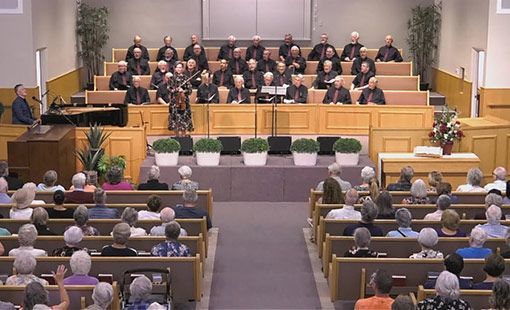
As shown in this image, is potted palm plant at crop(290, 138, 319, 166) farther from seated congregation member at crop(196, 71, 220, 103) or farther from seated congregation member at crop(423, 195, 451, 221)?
seated congregation member at crop(423, 195, 451, 221)

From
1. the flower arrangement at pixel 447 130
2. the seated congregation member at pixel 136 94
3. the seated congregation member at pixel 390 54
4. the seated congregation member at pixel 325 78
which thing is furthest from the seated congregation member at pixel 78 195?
the seated congregation member at pixel 390 54

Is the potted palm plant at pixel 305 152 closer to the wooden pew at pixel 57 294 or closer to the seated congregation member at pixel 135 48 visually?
the seated congregation member at pixel 135 48

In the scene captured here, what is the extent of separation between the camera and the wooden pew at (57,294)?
22.2ft

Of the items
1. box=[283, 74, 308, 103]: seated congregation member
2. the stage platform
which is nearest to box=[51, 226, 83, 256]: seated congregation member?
the stage platform

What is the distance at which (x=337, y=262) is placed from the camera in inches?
305

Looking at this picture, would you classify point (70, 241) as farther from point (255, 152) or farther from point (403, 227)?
point (255, 152)

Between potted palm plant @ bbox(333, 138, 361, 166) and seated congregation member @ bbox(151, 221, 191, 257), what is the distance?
5966 mm

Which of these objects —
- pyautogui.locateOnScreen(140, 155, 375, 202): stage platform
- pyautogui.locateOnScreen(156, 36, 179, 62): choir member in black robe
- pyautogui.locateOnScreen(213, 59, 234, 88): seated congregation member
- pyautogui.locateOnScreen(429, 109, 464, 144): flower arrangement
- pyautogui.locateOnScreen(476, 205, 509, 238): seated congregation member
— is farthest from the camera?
pyautogui.locateOnScreen(156, 36, 179, 62): choir member in black robe

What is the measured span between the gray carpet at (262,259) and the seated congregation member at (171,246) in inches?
30.9

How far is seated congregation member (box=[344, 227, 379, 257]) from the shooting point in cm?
780

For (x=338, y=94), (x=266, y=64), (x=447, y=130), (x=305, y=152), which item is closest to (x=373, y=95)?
(x=338, y=94)

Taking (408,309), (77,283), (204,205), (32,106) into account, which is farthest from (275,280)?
(32,106)

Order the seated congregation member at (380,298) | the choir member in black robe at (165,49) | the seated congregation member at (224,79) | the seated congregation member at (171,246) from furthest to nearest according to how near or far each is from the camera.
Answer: the choir member in black robe at (165,49)
the seated congregation member at (224,79)
the seated congregation member at (171,246)
the seated congregation member at (380,298)

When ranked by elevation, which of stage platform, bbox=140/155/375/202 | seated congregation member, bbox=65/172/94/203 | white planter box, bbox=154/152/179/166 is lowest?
stage platform, bbox=140/155/375/202
